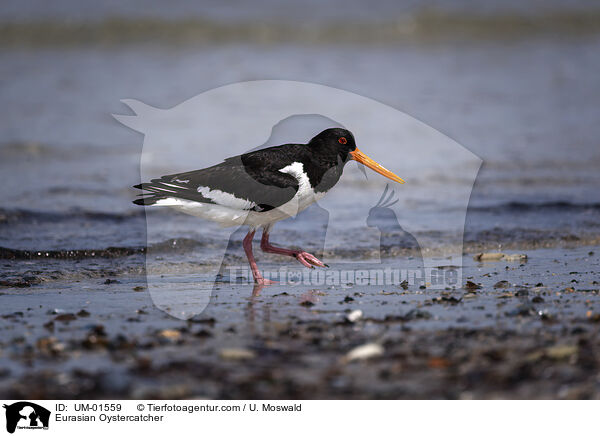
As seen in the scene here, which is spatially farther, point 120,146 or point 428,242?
point 120,146

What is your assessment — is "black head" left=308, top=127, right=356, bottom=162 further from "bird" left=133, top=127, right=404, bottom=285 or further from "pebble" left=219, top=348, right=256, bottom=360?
"pebble" left=219, top=348, right=256, bottom=360

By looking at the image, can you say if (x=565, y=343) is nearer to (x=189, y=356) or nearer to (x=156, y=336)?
(x=189, y=356)

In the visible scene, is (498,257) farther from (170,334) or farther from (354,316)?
(170,334)

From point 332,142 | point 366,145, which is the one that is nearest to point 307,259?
point 332,142

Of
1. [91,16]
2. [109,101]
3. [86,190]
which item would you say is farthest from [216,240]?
[91,16]

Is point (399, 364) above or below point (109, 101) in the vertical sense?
below

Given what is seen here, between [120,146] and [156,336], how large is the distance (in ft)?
23.5

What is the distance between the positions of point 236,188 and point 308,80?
27.1 ft

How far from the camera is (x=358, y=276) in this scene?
5.88 m

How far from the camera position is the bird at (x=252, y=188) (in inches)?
225

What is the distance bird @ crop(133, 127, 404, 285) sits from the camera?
5.72 meters

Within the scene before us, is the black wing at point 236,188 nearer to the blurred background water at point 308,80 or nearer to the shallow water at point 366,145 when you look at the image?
the shallow water at point 366,145

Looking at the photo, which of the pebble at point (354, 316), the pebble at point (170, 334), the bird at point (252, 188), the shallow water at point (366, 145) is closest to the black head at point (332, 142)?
the bird at point (252, 188)

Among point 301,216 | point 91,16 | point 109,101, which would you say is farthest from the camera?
point 91,16
